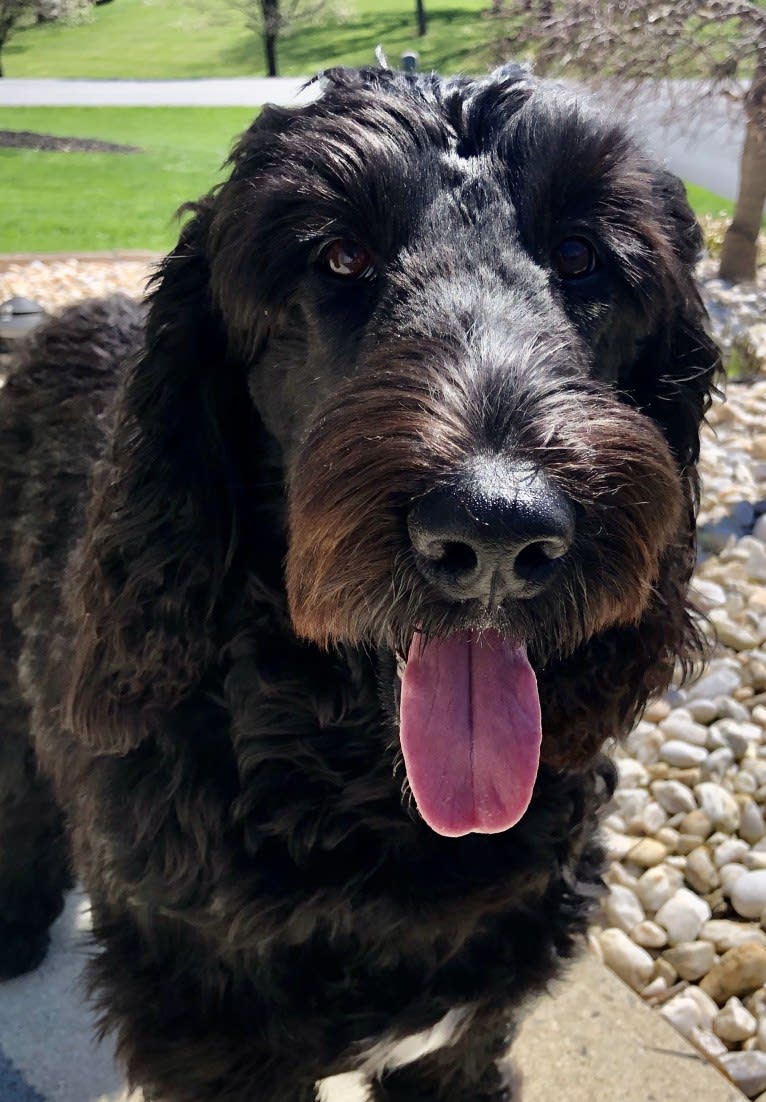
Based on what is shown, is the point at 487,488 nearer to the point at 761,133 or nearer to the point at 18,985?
the point at 18,985

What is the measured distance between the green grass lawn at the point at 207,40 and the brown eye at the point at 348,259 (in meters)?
5.23

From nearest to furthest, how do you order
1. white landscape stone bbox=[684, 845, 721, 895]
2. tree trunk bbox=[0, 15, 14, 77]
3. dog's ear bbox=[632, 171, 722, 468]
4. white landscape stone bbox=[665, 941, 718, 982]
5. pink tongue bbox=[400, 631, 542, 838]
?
1. pink tongue bbox=[400, 631, 542, 838]
2. dog's ear bbox=[632, 171, 722, 468]
3. white landscape stone bbox=[665, 941, 718, 982]
4. white landscape stone bbox=[684, 845, 721, 895]
5. tree trunk bbox=[0, 15, 14, 77]

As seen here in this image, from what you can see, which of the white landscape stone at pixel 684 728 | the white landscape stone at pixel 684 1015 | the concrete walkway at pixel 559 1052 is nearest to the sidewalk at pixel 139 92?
the white landscape stone at pixel 684 728

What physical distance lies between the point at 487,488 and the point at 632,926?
7.09 feet

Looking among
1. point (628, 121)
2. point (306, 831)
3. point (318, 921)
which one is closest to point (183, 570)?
point (306, 831)

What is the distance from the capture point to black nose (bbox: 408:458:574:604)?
1.29m

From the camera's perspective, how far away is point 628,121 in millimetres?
1986

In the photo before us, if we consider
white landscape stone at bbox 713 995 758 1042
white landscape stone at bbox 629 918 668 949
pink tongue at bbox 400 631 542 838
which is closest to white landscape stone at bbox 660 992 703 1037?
white landscape stone at bbox 713 995 758 1042

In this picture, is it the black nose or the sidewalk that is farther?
the sidewalk

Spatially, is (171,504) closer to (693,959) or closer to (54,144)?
(693,959)

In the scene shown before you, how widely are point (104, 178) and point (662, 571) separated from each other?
23.0ft

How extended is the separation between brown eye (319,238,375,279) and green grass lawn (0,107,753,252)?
18.0 feet

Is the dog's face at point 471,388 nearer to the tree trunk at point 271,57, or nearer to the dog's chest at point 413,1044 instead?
the dog's chest at point 413,1044

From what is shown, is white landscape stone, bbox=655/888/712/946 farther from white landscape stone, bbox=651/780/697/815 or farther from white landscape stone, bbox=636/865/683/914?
white landscape stone, bbox=651/780/697/815
